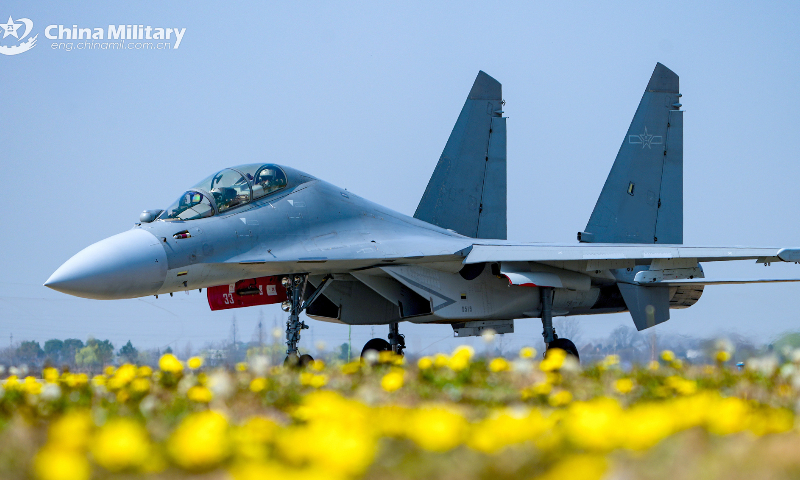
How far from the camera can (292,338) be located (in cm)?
980

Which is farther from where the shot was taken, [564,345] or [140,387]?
[564,345]

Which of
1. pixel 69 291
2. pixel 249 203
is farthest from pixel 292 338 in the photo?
pixel 69 291

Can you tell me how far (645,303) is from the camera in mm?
13227

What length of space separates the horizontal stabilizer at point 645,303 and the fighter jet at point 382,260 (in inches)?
0.9

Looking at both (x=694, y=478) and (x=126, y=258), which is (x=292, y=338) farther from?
(x=694, y=478)

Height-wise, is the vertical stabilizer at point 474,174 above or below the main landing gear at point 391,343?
above

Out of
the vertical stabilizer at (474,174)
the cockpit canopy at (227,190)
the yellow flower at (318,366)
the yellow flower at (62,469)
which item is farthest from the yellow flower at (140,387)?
the vertical stabilizer at (474,174)

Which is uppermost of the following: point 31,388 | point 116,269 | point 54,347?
point 116,269

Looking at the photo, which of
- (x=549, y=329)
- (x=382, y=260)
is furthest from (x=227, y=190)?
(x=549, y=329)

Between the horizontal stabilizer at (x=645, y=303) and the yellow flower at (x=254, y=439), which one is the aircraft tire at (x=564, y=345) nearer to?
the horizontal stabilizer at (x=645, y=303)

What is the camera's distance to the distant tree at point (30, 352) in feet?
32.7

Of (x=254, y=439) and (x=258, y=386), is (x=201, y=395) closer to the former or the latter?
(x=258, y=386)

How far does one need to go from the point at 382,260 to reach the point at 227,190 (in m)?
2.35

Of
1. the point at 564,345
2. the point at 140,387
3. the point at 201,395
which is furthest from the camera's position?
the point at 564,345
